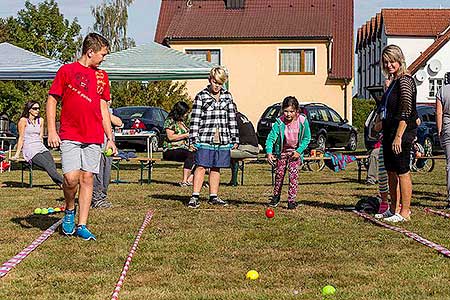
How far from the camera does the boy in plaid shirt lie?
11297 mm

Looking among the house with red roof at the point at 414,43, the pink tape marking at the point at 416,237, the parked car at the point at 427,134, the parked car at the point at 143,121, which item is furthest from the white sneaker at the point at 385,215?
the house with red roof at the point at 414,43

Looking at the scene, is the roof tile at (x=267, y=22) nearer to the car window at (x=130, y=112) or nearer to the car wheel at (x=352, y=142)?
the car wheel at (x=352, y=142)

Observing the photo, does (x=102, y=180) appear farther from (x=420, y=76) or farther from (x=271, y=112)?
(x=420, y=76)

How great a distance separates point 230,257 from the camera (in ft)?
24.3

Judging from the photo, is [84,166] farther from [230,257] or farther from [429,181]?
[429,181]

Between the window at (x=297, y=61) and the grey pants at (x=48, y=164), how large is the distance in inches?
1042

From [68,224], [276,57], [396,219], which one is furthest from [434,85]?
[68,224]

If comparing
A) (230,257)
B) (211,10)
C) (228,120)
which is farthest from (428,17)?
(230,257)

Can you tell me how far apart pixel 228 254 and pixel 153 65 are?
→ 12978mm

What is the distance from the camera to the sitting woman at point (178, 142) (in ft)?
49.9

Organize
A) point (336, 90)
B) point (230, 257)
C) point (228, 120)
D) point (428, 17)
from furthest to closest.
Answer: point (428, 17) < point (336, 90) < point (228, 120) < point (230, 257)

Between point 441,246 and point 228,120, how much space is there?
163 inches

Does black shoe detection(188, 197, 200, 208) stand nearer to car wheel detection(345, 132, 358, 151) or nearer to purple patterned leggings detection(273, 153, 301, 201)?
purple patterned leggings detection(273, 153, 301, 201)

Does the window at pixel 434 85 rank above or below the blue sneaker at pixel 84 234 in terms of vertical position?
above
